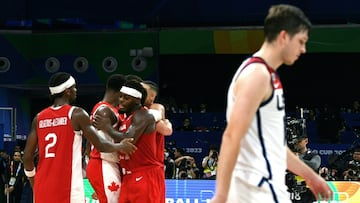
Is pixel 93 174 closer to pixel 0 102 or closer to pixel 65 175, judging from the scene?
pixel 65 175

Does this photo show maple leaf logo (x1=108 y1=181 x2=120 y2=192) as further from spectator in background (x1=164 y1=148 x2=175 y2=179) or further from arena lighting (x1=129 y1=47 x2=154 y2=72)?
arena lighting (x1=129 y1=47 x2=154 y2=72)

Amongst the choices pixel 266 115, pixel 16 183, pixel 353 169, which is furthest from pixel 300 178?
pixel 266 115

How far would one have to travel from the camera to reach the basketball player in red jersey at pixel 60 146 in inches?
264

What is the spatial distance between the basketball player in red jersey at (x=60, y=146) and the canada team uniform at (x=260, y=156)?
2529mm

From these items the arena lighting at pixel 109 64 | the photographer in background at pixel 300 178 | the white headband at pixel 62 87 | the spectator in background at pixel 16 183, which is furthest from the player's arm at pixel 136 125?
the arena lighting at pixel 109 64

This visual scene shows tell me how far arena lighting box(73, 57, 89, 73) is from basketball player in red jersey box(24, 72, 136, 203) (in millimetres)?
16592

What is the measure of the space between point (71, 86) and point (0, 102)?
1768 centimetres

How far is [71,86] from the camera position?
6.82 meters

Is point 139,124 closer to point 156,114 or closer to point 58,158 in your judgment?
point 156,114


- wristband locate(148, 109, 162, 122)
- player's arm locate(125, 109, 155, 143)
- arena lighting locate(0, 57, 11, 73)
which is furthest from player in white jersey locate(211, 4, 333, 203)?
arena lighting locate(0, 57, 11, 73)

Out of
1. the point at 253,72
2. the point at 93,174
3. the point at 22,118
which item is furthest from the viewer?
the point at 22,118

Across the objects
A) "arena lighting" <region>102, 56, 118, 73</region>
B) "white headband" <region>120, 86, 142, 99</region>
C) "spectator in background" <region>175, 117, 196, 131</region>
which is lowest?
"white headband" <region>120, 86, 142, 99</region>

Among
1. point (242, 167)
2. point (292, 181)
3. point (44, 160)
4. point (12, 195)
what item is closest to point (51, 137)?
point (44, 160)

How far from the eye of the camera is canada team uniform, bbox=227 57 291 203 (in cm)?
422
